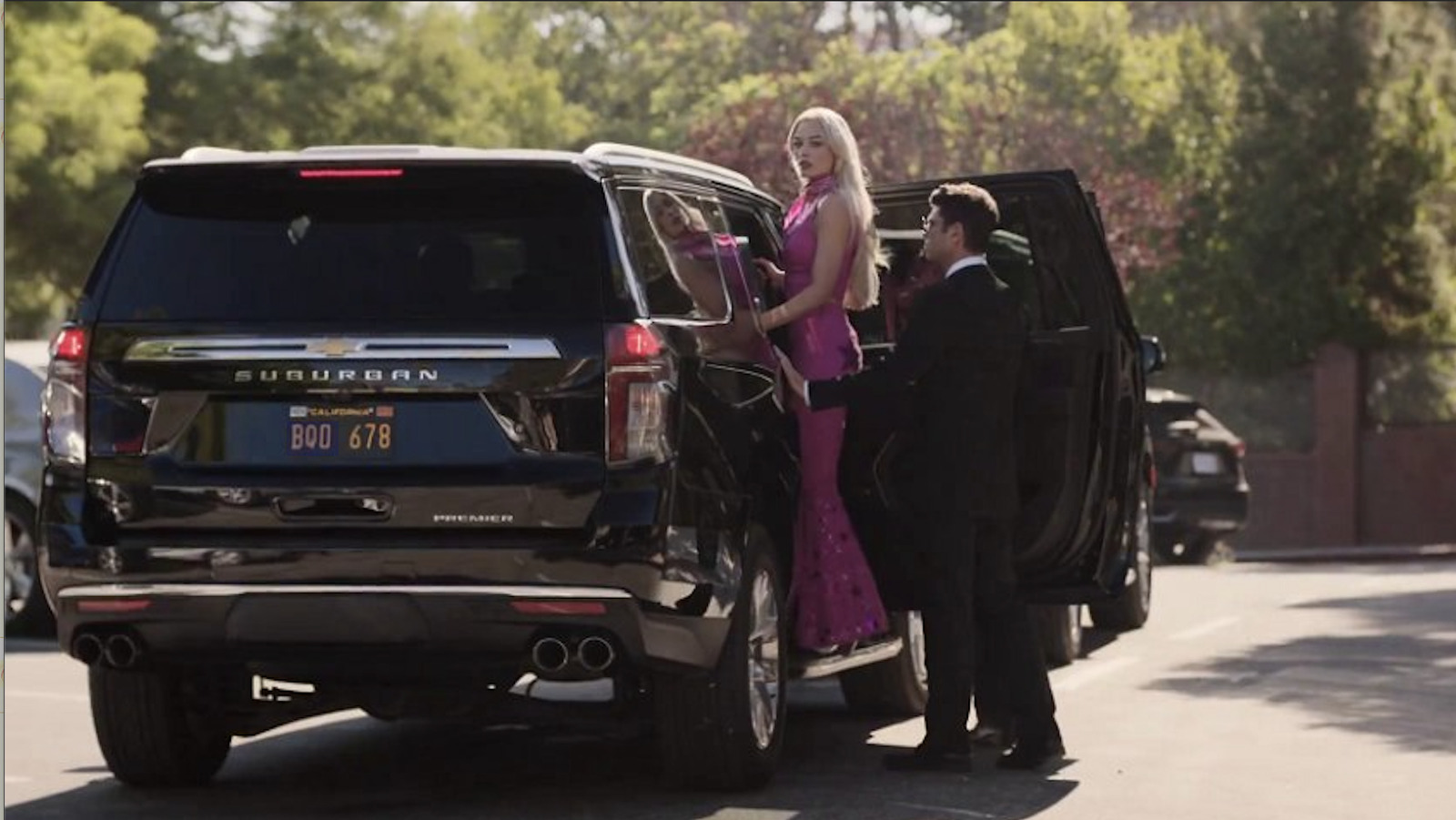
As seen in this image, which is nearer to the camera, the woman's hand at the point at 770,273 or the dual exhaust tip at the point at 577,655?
the dual exhaust tip at the point at 577,655

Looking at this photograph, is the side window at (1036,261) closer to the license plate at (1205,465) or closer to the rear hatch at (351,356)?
the rear hatch at (351,356)

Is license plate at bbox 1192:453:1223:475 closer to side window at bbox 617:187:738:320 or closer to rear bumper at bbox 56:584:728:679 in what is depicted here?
side window at bbox 617:187:738:320

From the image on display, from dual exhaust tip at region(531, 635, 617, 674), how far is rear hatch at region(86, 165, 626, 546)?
1.09ft

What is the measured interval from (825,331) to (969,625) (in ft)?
3.67

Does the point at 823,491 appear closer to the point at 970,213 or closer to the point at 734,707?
the point at 970,213

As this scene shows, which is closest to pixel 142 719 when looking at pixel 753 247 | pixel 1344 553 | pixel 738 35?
pixel 753 247

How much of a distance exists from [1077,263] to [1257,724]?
1.88 m

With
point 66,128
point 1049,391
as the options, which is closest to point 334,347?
point 1049,391

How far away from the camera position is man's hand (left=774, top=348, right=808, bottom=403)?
398 inches

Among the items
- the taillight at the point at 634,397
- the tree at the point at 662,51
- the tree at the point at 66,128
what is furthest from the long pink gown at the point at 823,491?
the tree at the point at 662,51

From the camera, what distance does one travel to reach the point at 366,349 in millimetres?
8805

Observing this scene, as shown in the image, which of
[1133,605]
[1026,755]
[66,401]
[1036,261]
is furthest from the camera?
[1133,605]

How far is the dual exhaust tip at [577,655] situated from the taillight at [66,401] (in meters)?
1.46

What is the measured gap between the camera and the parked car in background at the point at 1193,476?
85.8 ft
